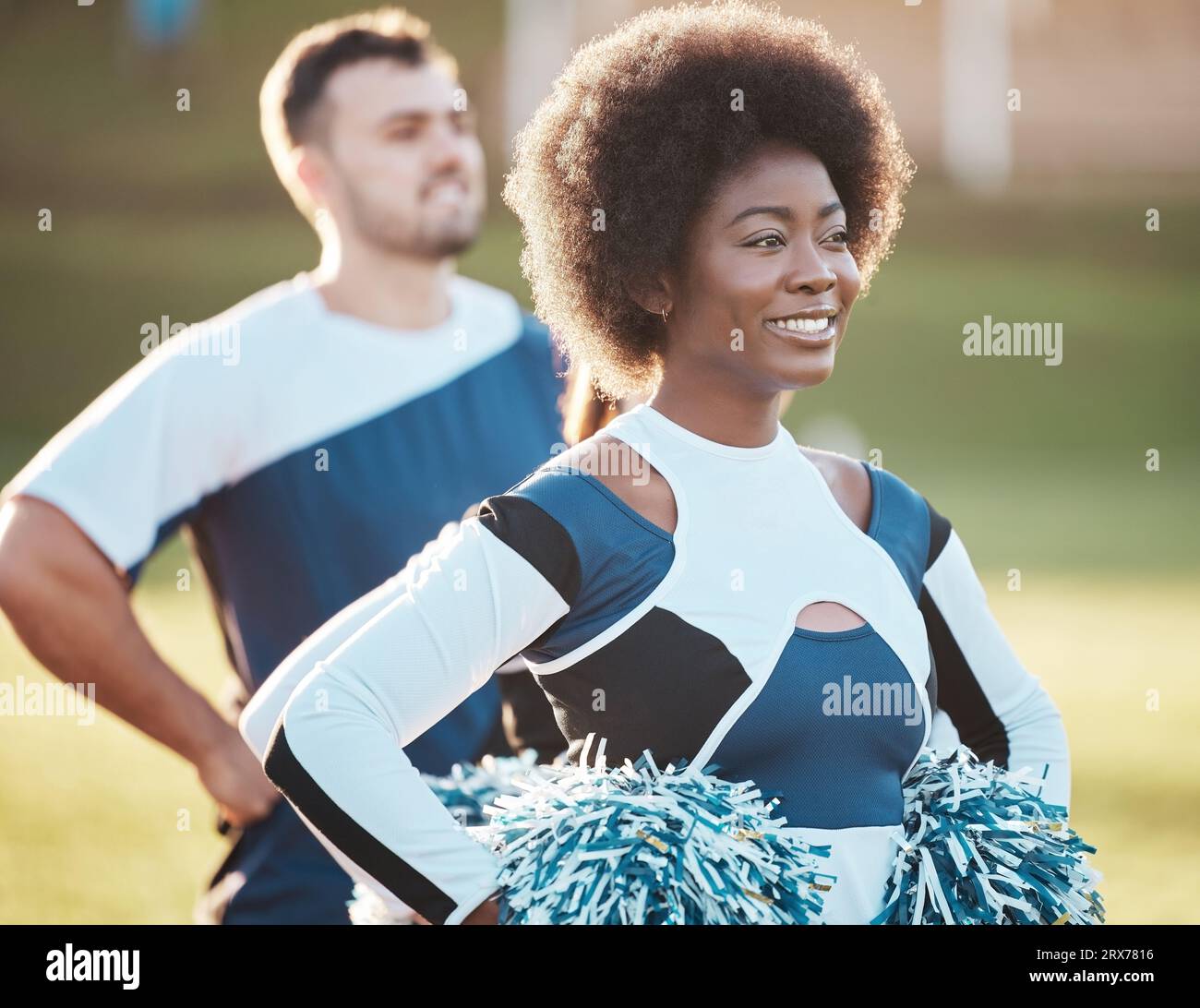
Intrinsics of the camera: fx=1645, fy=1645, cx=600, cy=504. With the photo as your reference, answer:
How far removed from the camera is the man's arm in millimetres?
3443

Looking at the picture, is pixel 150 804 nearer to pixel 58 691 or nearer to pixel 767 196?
pixel 58 691

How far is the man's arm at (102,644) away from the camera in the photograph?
344 centimetres

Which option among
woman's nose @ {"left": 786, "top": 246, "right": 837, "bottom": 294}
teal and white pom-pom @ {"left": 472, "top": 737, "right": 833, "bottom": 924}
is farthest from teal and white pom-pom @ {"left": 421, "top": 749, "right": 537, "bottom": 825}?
woman's nose @ {"left": 786, "top": 246, "right": 837, "bottom": 294}

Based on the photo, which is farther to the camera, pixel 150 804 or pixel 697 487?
pixel 150 804

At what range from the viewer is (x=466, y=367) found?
3.88 metres

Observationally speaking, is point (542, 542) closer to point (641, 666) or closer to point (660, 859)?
point (641, 666)

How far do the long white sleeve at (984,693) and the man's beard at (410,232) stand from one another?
1.96m

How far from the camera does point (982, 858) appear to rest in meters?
2.25

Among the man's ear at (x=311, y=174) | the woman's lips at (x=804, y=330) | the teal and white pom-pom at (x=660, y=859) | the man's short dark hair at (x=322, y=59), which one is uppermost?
the man's short dark hair at (x=322, y=59)

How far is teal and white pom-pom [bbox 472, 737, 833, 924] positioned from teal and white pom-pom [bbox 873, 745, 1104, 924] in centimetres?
17

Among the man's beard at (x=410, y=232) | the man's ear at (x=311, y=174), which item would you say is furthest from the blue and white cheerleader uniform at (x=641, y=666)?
the man's ear at (x=311, y=174)

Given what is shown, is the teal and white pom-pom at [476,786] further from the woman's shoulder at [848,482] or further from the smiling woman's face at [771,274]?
the smiling woman's face at [771,274]
